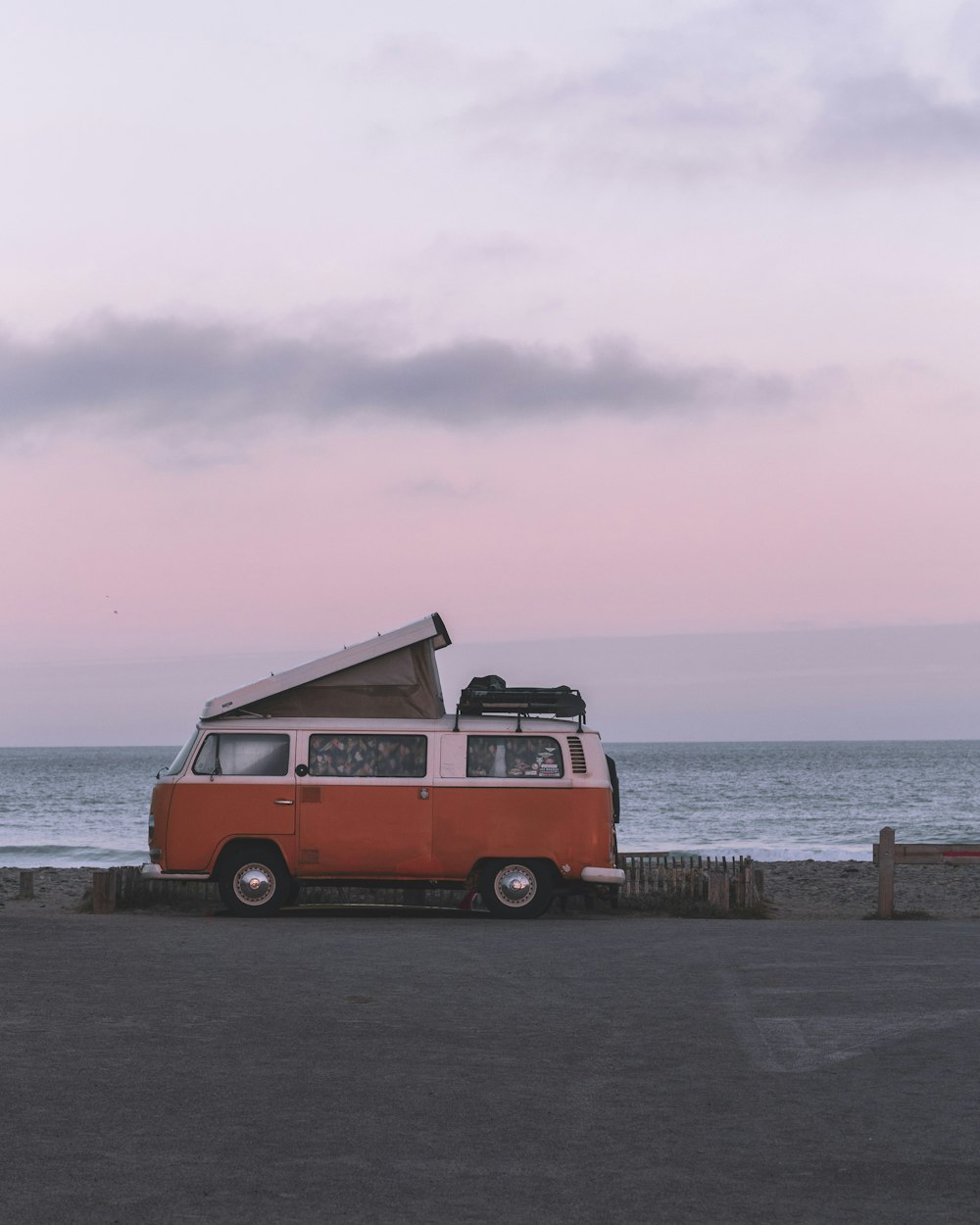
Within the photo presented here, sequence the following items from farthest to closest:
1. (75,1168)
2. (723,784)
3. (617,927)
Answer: (723,784) < (617,927) < (75,1168)

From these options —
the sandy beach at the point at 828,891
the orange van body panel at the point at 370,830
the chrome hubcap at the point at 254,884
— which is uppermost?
the orange van body panel at the point at 370,830

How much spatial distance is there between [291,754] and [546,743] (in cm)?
285

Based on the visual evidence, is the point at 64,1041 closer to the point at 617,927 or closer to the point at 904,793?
the point at 617,927

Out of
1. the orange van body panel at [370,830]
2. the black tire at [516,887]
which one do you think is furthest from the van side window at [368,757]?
the black tire at [516,887]

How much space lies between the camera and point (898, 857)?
688 inches

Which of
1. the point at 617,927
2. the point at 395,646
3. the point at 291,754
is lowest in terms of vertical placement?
the point at 617,927

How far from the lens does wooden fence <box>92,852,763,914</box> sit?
18.8 meters

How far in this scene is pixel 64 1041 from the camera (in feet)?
29.1

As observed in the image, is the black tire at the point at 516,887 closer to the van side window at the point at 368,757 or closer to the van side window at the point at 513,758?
the van side window at the point at 513,758

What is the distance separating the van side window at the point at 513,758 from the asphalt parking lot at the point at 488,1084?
3404 millimetres

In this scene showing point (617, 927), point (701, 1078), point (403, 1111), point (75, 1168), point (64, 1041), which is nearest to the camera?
point (75, 1168)

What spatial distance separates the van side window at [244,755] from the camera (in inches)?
663

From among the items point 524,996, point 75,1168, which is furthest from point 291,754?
point 75,1168

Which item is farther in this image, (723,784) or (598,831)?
(723,784)
